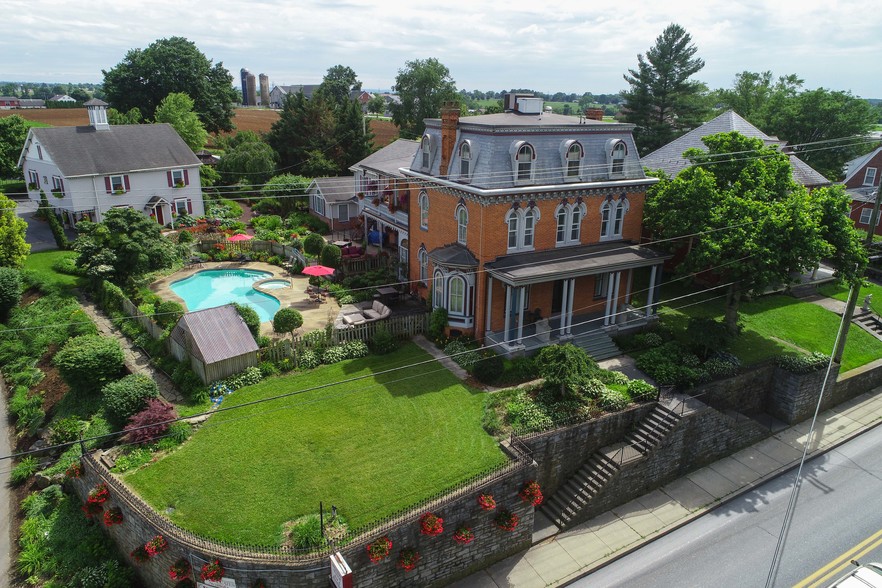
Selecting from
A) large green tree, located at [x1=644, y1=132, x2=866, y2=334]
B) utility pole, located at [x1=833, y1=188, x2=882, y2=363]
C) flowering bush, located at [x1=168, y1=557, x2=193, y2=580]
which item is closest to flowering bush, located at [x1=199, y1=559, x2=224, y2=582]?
flowering bush, located at [x1=168, y1=557, x2=193, y2=580]

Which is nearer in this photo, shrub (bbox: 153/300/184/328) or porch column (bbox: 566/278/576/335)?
porch column (bbox: 566/278/576/335)

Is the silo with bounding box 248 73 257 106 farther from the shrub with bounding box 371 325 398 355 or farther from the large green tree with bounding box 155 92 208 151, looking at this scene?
the shrub with bounding box 371 325 398 355

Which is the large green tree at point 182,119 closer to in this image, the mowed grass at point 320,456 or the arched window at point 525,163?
the arched window at point 525,163

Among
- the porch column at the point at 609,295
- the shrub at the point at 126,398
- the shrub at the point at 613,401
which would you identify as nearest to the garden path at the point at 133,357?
the shrub at the point at 126,398

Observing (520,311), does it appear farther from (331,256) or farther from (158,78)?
(158,78)

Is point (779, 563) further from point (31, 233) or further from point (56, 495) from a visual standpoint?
point (31, 233)

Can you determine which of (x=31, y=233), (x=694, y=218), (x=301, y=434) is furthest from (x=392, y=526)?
(x=31, y=233)

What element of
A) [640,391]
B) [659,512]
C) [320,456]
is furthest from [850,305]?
[320,456]
